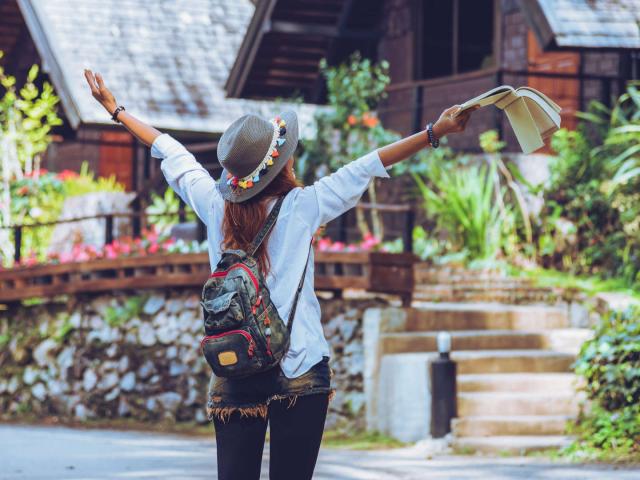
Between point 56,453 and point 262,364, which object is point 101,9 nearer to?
point 56,453

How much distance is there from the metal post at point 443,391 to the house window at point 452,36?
845 cm

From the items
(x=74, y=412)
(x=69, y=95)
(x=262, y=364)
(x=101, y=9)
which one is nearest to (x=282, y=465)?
(x=262, y=364)

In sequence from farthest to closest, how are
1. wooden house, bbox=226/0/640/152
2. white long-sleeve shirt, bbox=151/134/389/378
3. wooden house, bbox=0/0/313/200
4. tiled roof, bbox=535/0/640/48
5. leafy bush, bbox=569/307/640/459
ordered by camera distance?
wooden house, bbox=0/0/313/200
wooden house, bbox=226/0/640/152
tiled roof, bbox=535/0/640/48
leafy bush, bbox=569/307/640/459
white long-sleeve shirt, bbox=151/134/389/378

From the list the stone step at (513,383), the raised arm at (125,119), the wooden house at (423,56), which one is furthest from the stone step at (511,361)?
the raised arm at (125,119)

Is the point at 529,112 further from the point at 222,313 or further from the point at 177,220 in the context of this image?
the point at 177,220

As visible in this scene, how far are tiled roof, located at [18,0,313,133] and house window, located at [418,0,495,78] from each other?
5.87 ft

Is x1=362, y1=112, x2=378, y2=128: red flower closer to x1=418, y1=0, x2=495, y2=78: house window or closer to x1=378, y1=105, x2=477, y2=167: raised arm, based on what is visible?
x1=418, y1=0, x2=495, y2=78: house window

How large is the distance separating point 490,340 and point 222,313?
7752 millimetres

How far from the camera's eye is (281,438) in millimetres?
4414

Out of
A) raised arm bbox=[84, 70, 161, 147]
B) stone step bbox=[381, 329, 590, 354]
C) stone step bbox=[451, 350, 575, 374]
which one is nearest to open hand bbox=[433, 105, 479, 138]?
raised arm bbox=[84, 70, 161, 147]

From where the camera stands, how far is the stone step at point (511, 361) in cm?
1121

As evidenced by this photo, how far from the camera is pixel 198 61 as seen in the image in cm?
1958

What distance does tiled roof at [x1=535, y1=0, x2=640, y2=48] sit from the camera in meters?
13.9

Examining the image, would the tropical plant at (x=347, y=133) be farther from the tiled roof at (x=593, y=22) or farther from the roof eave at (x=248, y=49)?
the tiled roof at (x=593, y=22)
